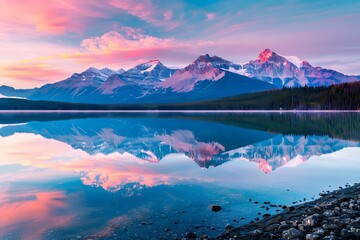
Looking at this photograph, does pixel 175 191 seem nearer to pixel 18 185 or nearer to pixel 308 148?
pixel 18 185

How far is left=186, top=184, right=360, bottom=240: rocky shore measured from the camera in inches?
463

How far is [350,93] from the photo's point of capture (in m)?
167

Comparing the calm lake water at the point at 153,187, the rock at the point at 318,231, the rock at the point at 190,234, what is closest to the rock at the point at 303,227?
the rock at the point at 318,231

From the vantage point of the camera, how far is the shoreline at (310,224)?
1177 cm

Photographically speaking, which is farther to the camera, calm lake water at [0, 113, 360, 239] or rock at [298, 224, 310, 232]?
calm lake water at [0, 113, 360, 239]

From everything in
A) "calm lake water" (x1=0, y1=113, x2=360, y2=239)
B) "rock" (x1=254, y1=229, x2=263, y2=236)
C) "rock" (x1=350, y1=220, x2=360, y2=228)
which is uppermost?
"rock" (x1=350, y1=220, x2=360, y2=228)

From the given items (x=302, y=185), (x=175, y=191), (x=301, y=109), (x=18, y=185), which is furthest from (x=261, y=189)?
(x=301, y=109)

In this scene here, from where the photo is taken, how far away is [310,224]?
42.3 ft

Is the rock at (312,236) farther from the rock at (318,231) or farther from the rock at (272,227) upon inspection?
the rock at (272,227)

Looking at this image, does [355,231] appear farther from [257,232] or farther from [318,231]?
[257,232]

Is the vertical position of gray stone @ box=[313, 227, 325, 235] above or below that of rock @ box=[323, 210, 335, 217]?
above

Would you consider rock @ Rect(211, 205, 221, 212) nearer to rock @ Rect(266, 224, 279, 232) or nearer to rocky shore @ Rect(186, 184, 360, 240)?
rocky shore @ Rect(186, 184, 360, 240)

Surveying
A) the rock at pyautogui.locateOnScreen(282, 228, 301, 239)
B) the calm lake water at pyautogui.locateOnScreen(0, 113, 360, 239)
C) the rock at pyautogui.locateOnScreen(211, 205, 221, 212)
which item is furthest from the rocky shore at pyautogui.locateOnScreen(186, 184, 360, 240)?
the rock at pyautogui.locateOnScreen(211, 205, 221, 212)

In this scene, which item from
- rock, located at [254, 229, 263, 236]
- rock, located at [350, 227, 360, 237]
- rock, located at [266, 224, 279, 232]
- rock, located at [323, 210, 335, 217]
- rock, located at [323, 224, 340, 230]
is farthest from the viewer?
rock, located at [323, 210, 335, 217]
